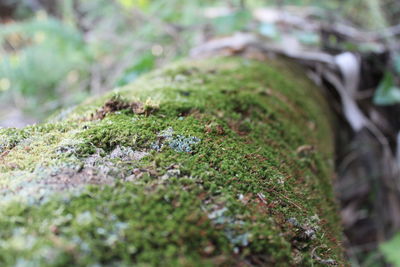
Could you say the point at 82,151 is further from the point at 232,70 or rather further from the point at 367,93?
the point at 367,93

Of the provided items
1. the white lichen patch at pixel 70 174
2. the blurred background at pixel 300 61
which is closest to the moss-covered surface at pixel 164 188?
the white lichen patch at pixel 70 174

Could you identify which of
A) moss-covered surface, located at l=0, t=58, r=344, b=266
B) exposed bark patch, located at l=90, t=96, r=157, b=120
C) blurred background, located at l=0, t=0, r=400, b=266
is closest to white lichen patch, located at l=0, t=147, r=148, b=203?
moss-covered surface, located at l=0, t=58, r=344, b=266

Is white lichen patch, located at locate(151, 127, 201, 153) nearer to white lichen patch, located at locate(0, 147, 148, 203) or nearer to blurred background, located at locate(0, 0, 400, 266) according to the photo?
white lichen patch, located at locate(0, 147, 148, 203)

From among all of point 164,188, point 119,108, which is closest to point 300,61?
point 119,108

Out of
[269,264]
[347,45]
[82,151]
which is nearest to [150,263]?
[269,264]

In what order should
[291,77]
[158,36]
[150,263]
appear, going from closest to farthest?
[150,263] < [291,77] < [158,36]

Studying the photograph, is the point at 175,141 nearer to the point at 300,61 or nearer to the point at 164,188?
the point at 164,188
